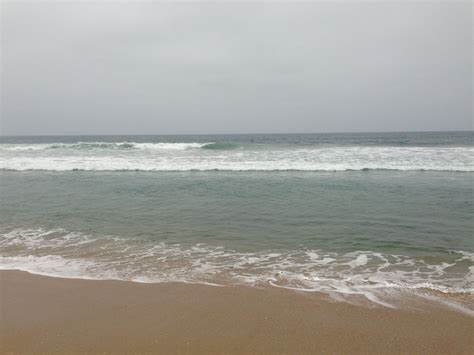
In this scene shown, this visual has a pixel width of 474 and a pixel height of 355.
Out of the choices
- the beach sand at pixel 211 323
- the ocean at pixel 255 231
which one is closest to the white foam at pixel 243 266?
the ocean at pixel 255 231

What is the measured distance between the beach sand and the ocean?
35 centimetres

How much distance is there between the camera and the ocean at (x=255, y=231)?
4418mm

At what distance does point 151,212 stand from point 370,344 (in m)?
6.14

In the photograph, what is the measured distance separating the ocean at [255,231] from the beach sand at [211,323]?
0.35m

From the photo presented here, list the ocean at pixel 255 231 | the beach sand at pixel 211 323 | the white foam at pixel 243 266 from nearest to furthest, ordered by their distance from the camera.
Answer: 1. the beach sand at pixel 211 323
2. the white foam at pixel 243 266
3. the ocean at pixel 255 231

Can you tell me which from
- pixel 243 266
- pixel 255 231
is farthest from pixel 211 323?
pixel 255 231

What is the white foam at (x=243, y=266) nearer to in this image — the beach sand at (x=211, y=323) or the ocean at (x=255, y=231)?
the ocean at (x=255, y=231)

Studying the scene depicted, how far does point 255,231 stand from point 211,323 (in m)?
3.21

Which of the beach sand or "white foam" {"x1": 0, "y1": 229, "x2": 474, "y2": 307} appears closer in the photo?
the beach sand

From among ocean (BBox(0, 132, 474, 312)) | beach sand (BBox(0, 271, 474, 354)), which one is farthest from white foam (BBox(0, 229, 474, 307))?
beach sand (BBox(0, 271, 474, 354))

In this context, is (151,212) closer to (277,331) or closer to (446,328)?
(277,331)

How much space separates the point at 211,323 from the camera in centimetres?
325

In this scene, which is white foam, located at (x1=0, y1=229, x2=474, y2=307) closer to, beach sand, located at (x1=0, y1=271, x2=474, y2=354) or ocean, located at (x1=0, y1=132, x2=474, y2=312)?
ocean, located at (x1=0, y1=132, x2=474, y2=312)

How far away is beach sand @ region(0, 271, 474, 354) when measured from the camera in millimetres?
2887
